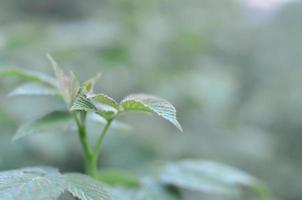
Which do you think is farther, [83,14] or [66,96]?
[83,14]

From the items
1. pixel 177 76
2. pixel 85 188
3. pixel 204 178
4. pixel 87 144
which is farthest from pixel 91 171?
pixel 177 76

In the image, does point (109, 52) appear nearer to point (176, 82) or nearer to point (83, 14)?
point (176, 82)

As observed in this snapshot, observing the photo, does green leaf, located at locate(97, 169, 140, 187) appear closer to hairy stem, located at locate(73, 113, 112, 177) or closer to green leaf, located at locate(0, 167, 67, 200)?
hairy stem, located at locate(73, 113, 112, 177)

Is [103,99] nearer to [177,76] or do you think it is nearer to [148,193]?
[148,193]

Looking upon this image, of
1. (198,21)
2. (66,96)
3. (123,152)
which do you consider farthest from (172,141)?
(66,96)

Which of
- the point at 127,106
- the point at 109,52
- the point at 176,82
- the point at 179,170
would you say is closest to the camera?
the point at 127,106
